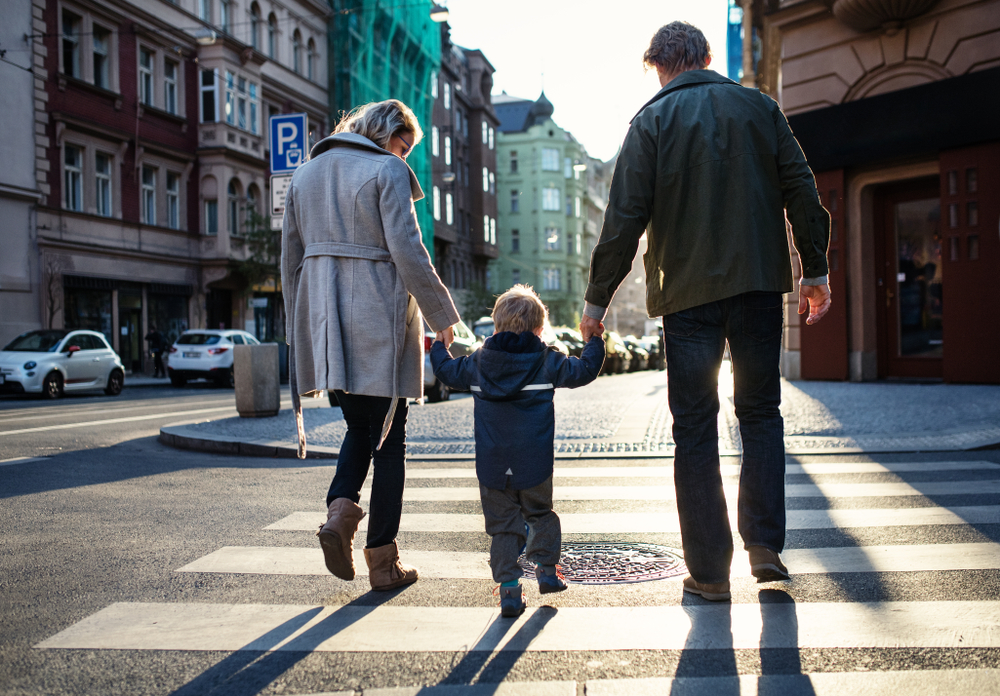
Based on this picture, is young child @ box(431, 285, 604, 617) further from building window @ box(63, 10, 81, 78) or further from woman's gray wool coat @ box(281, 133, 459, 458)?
building window @ box(63, 10, 81, 78)

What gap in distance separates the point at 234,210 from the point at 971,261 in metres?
26.3

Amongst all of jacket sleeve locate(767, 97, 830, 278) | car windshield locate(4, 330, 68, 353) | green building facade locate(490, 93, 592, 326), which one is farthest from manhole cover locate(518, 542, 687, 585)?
green building facade locate(490, 93, 592, 326)

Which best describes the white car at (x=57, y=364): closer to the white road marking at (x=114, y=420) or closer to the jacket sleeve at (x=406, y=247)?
the white road marking at (x=114, y=420)

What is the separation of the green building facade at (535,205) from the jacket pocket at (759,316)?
70.8 meters

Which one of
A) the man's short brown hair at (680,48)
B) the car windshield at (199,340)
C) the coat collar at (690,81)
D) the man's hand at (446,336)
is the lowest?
the man's hand at (446,336)

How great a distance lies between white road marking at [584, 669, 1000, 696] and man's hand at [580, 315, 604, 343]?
132 cm

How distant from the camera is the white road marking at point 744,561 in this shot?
3.72 m

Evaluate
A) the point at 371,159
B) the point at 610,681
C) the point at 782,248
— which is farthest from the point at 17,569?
the point at 782,248

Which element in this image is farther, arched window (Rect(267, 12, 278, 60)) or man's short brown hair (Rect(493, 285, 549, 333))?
arched window (Rect(267, 12, 278, 60))

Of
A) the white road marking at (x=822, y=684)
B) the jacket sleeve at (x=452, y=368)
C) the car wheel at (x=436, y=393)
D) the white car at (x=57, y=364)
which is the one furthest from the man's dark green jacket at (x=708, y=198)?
the white car at (x=57, y=364)

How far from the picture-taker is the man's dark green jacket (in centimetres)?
335

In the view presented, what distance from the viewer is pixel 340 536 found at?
11.2 ft

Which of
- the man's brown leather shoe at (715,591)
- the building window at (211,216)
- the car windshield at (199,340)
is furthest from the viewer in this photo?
the building window at (211,216)

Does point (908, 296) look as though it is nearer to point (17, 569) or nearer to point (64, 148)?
point (17, 569)
